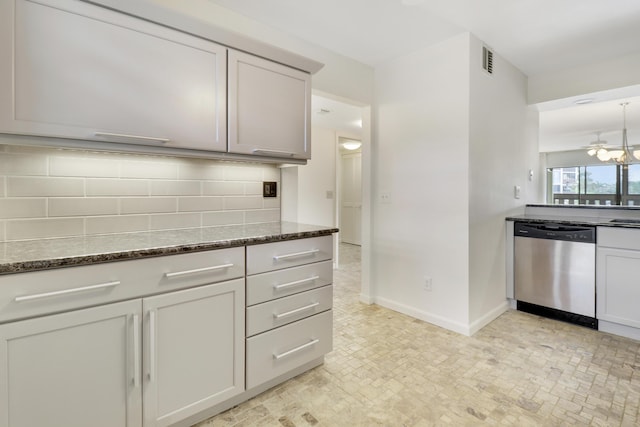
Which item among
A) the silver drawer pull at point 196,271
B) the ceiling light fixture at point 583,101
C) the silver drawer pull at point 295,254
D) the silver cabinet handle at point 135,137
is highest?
the ceiling light fixture at point 583,101

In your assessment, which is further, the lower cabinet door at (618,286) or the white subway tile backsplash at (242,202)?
the lower cabinet door at (618,286)

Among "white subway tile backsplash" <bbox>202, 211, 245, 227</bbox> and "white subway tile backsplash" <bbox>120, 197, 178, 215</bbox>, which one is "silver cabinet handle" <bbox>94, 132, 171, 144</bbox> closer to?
"white subway tile backsplash" <bbox>120, 197, 178, 215</bbox>

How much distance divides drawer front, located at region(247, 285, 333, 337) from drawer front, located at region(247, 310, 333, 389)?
36mm

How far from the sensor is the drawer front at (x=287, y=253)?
161 cm

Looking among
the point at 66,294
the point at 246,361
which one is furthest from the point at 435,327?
the point at 66,294

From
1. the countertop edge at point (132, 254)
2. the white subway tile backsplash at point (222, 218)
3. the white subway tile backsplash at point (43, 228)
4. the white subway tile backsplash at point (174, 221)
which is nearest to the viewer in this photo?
the countertop edge at point (132, 254)

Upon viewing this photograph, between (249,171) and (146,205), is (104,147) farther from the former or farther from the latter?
(249,171)

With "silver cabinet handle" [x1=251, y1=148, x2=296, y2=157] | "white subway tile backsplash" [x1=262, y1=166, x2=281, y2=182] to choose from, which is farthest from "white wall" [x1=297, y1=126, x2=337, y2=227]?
"silver cabinet handle" [x1=251, y1=148, x2=296, y2=157]

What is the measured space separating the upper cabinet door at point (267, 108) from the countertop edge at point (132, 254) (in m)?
0.56

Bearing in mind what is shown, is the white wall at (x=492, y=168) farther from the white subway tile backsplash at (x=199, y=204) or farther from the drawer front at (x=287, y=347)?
the white subway tile backsplash at (x=199, y=204)

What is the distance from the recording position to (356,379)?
1885mm

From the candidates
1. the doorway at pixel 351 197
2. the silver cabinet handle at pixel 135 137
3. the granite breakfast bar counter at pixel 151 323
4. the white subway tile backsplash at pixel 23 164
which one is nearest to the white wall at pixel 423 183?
the granite breakfast bar counter at pixel 151 323

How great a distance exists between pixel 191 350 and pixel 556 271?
9.82 ft

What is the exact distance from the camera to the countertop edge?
103 centimetres
